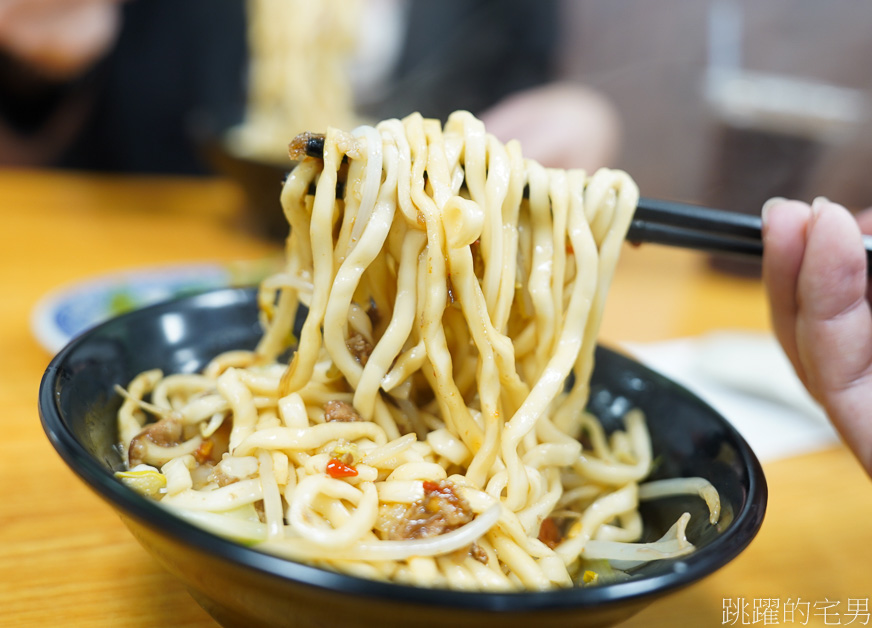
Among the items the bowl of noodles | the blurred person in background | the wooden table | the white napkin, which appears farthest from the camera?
the blurred person in background

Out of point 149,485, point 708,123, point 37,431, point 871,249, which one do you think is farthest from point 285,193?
point 708,123

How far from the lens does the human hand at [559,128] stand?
2.72 metres

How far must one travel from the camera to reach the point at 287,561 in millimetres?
589

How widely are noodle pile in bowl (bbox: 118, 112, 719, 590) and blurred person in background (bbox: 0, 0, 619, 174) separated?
63.3 inches

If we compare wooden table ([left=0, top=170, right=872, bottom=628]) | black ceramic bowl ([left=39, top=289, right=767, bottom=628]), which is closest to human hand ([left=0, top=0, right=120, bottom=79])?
wooden table ([left=0, top=170, right=872, bottom=628])

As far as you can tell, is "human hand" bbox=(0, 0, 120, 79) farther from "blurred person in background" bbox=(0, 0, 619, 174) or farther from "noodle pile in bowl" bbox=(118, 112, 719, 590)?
"noodle pile in bowl" bbox=(118, 112, 719, 590)

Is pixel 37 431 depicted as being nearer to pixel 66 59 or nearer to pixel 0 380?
pixel 0 380

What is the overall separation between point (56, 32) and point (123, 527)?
8.20 ft

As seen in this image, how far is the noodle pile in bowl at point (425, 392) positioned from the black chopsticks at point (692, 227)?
0.04 meters

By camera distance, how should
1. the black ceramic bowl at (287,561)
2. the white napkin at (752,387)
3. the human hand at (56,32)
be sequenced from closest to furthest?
the black ceramic bowl at (287,561) < the white napkin at (752,387) < the human hand at (56,32)

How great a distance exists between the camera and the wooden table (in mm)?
941

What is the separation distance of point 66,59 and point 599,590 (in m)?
3.20

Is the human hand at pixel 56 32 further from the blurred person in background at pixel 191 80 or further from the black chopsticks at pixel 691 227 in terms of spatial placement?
the black chopsticks at pixel 691 227

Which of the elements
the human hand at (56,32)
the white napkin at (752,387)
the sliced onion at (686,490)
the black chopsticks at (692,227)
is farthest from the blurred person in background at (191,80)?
the sliced onion at (686,490)
